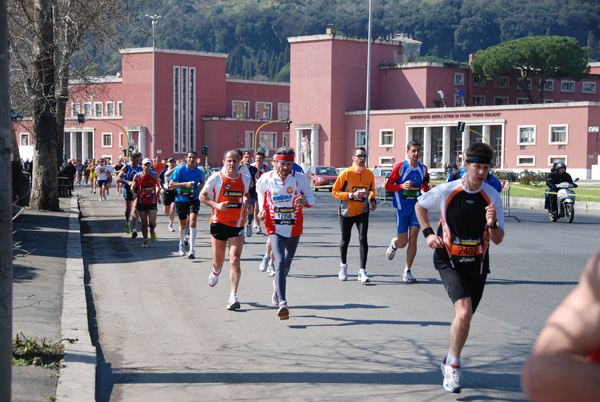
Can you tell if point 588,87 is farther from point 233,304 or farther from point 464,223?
point 464,223

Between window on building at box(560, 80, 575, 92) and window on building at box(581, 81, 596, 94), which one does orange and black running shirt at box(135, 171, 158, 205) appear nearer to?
window on building at box(560, 80, 575, 92)

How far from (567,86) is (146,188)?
83718 millimetres

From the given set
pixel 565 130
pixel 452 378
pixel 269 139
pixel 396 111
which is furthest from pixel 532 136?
pixel 452 378

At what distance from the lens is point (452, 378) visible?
5.96 metres

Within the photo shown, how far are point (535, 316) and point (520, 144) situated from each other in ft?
199

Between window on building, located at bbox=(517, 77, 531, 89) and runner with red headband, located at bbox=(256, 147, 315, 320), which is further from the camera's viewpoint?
window on building, located at bbox=(517, 77, 531, 89)

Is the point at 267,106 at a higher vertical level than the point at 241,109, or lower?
higher

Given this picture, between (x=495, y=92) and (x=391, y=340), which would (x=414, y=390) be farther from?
(x=495, y=92)

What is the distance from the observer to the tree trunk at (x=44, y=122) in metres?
22.3

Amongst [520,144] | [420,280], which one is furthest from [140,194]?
[520,144]

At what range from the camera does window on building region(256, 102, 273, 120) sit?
9444 cm

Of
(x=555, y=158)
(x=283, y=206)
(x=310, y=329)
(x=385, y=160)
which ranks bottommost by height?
(x=310, y=329)

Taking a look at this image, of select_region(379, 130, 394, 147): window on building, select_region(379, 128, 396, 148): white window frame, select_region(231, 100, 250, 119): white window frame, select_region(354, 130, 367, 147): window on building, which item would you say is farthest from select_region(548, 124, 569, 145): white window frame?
select_region(231, 100, 250, 119): white window frame

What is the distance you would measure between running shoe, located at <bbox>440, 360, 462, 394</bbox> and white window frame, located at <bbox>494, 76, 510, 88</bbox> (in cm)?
8398
